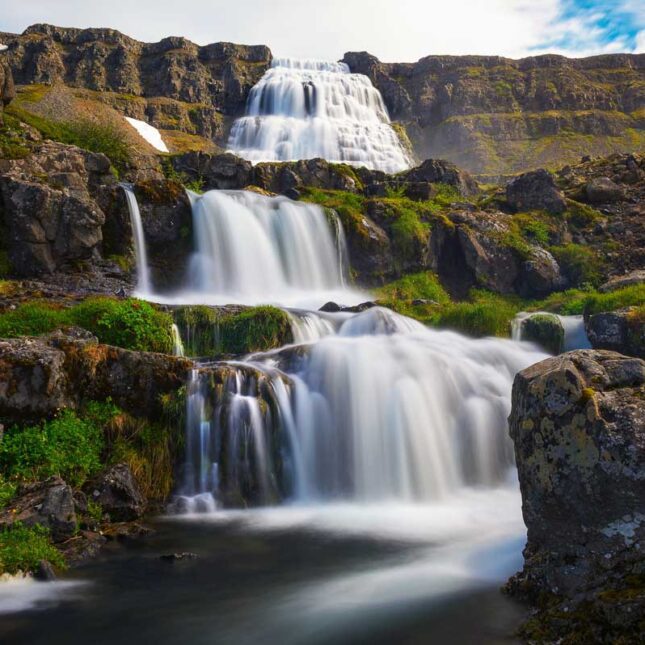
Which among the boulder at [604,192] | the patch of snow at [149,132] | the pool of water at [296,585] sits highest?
the patch of snow at [149,132]

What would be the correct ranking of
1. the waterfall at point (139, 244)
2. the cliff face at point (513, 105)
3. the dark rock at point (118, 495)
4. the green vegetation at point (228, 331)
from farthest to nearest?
1. the cliff face at point (513, 105)
2. the waterfall at point (139, 244)
3. the green vegetation at point (228, 331)
4. the dark rock at point (118, 495)

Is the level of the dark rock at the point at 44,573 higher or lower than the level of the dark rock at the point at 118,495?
lower

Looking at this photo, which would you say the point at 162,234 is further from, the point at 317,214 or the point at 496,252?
the point at 496,252

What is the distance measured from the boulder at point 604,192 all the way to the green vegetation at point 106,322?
2091 cm

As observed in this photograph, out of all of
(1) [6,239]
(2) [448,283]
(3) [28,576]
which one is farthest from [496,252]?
(3) [28,576]

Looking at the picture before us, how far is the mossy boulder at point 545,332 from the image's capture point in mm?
16312

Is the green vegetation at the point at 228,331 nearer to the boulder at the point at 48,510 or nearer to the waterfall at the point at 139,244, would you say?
the waterfall at the point at 139,244

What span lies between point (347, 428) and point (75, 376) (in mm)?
4529

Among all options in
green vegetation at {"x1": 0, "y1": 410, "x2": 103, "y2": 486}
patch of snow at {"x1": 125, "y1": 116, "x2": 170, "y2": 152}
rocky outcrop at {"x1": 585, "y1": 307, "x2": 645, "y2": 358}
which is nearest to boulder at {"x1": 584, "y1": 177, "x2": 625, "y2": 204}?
rocky outcrop at {"x1": 585, "y1": 307, "x2": 645, "y2": 358}

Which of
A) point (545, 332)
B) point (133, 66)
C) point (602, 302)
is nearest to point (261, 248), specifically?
point (545, 332)

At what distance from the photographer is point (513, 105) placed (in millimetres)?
74812

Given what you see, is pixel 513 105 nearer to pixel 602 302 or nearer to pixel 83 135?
pixel 83 135

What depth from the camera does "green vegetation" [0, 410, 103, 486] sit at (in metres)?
8.66

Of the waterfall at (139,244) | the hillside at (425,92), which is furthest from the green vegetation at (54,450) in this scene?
the hillside at (425,92)
